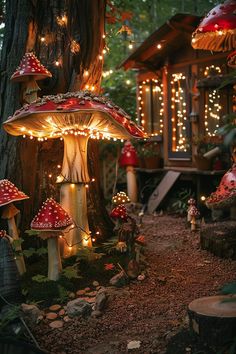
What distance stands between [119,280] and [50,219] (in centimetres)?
114

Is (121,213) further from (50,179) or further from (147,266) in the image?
(50,179)

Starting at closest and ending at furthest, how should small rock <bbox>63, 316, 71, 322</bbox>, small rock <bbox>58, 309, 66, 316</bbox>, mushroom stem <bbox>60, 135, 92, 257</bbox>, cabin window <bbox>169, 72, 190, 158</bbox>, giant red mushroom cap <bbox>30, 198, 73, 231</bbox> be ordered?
small rock <bbox>63, 316, 71, 322</bbox> → small rock <bbox>58, 309, 66, 316</bbox> → giant red mushroom cap <bbox>30, 198, 73, 231</bbox> → mushroom stem <bbox>60, 135, 92, 257</bbox> → cabin window <bbox>169, 72, 190, 158</bbox>

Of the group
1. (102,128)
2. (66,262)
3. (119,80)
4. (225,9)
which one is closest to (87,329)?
(66,262)

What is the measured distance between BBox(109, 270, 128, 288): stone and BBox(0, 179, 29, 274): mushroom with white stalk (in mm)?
1063

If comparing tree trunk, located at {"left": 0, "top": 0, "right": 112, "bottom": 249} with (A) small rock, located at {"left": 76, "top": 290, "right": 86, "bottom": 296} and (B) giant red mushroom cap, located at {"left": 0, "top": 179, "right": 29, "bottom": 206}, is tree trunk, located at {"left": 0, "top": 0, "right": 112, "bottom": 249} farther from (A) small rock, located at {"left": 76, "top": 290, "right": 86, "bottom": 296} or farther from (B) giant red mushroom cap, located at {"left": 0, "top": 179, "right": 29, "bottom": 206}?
(A) small rock, located at {"left": 76, "top": 290, "right": 86, "bottom": 296}

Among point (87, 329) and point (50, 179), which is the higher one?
point (50, 179)

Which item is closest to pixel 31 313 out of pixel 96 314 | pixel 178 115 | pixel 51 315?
pixel 51 315

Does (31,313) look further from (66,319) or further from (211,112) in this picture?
(211,112)

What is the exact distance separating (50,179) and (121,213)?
121 cm

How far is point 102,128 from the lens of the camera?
548 cm

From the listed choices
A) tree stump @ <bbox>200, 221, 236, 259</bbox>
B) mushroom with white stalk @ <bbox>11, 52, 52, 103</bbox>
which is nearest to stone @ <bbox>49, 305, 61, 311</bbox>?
mushroom with white stalk @ <bbox>11, 52, 52, 103</bbox>

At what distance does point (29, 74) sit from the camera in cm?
540

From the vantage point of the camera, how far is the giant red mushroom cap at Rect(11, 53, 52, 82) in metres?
5.41

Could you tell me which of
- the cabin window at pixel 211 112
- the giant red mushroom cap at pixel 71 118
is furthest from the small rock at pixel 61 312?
the cabin window at pixel 211 112
